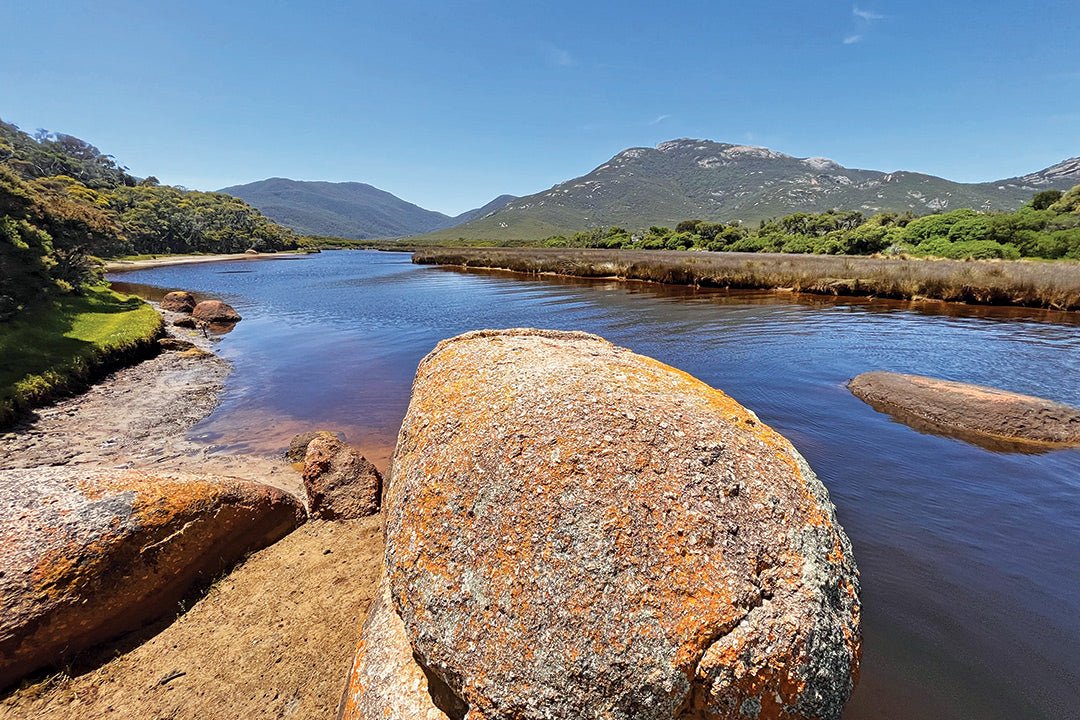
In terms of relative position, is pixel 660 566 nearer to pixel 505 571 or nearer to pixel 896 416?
pixel 505 571

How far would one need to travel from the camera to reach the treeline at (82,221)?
50.2 ft

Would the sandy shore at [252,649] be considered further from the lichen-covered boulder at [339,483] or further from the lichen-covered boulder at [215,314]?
the lichen-covered boulder at [215,314]

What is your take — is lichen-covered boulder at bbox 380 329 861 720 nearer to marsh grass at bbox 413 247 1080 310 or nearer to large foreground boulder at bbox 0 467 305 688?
large foreground boulder at bbox 0 467 305 688

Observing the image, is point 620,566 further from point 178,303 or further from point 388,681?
point 178,303

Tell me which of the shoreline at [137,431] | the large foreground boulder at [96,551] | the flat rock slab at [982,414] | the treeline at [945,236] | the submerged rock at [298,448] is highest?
the treeline at [945,236]

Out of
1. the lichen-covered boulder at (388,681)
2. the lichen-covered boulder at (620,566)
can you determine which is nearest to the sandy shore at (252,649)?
the lichen-covered boulder at (388,681)

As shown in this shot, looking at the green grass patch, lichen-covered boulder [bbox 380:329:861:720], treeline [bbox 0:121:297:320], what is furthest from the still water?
treeline [bbox 0:121:297:320]

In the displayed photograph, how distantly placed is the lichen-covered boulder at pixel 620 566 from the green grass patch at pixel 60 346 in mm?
13640

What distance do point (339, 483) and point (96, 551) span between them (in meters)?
2.70

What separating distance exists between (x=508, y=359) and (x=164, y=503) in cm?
425

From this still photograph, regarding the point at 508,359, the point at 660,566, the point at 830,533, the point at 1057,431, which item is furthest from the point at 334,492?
the point at 1057,431

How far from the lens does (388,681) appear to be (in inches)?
114

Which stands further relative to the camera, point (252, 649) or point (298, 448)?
point (298, 448)

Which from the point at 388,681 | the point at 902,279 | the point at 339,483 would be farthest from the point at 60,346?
the point at 902,279
